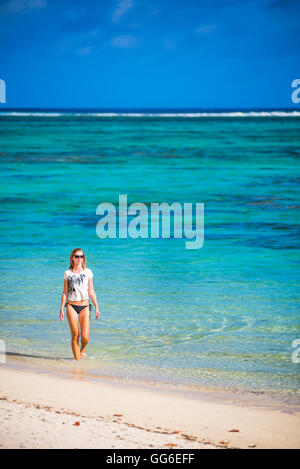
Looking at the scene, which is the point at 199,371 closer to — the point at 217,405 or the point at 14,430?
the point at 217,405

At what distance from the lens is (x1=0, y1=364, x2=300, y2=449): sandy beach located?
15.2 ft

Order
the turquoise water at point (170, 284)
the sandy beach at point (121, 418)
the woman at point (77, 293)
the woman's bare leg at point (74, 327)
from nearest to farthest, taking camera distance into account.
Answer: the sandy beach at point (121, 418) → the woman at point (77, 293) → the woman's bare leg at point (74, 327) → the turquoise water at point (170, 284)

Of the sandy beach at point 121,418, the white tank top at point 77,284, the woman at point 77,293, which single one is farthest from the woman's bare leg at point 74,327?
the sandy beach at point 121,418

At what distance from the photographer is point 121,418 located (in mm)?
5297

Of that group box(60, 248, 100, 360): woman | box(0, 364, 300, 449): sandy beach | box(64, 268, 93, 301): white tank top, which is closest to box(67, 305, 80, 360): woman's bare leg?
box(60, 248, 100, 360): woman

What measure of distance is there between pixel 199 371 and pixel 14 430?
2653 millimetres

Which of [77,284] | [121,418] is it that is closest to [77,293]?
[77,284]

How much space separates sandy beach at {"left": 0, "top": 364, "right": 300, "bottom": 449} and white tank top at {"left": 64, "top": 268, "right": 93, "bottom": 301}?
0.82 m

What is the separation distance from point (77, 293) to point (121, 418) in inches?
72.0

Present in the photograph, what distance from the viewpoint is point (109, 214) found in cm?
1903

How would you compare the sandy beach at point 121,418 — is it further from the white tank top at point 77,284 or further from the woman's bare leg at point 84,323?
the white tank top at point 77,284

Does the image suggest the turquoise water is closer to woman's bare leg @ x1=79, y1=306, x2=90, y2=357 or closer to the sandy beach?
woman's bare leg @ x1=79, y1=306, x2=90, y2=357

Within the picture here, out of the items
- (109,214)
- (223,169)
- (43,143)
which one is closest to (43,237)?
(109,214)

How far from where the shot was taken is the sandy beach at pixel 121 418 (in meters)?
4.63
